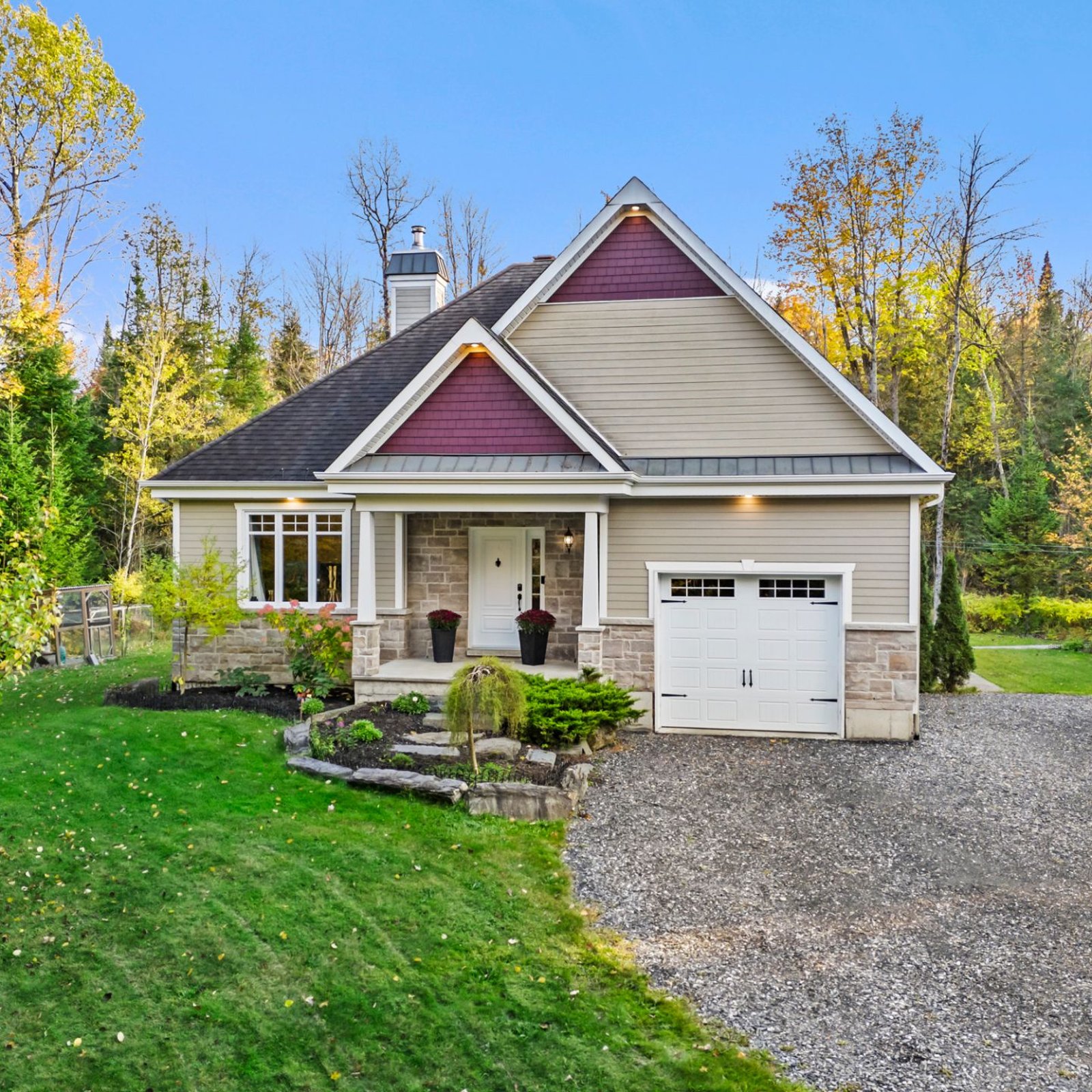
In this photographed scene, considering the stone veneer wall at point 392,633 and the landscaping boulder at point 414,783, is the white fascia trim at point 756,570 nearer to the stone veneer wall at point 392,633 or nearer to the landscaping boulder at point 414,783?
the stone veneer wall at point 392,633

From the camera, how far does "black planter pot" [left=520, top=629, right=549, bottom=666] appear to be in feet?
38.1

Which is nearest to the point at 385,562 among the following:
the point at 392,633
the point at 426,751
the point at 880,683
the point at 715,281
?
the point at 392,633

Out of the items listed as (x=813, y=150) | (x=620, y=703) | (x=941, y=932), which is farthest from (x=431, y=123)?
(x=941, y=932)

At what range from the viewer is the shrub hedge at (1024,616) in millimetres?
22094

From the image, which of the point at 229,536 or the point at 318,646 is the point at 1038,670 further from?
the point at 229,536

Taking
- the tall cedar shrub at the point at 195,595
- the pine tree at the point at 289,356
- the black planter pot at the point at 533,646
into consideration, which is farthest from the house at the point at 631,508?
the pine tree at the point at 289,356

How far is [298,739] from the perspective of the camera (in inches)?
364

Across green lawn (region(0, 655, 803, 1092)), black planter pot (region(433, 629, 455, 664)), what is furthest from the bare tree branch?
green lawn (region(0, 655, 803, 1092))

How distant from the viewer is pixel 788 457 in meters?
11.2

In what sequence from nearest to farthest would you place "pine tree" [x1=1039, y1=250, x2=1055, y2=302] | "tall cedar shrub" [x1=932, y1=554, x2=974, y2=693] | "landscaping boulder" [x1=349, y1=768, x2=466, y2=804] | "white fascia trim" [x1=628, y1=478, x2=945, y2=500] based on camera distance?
1. "landscaping boulder" [x1=349, y1=768, x2=466, y2=804]
2. "white fascia trim" [x1=628, y1=478, x2=945, y2=500]
3. "tall cedar shrub" [x1=932, y1=554, x2=974, y2=693]
4. "pine tree" [x1=1039, y1=250, x2=1055, y2=302]

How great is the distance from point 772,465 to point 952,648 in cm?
672

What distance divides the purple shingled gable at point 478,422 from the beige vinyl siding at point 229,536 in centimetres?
166

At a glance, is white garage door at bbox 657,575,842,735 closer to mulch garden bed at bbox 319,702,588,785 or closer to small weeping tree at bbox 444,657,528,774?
mulch garden bed at bbox 319,702,588,785

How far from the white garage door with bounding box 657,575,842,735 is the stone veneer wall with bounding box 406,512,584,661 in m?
1.82
